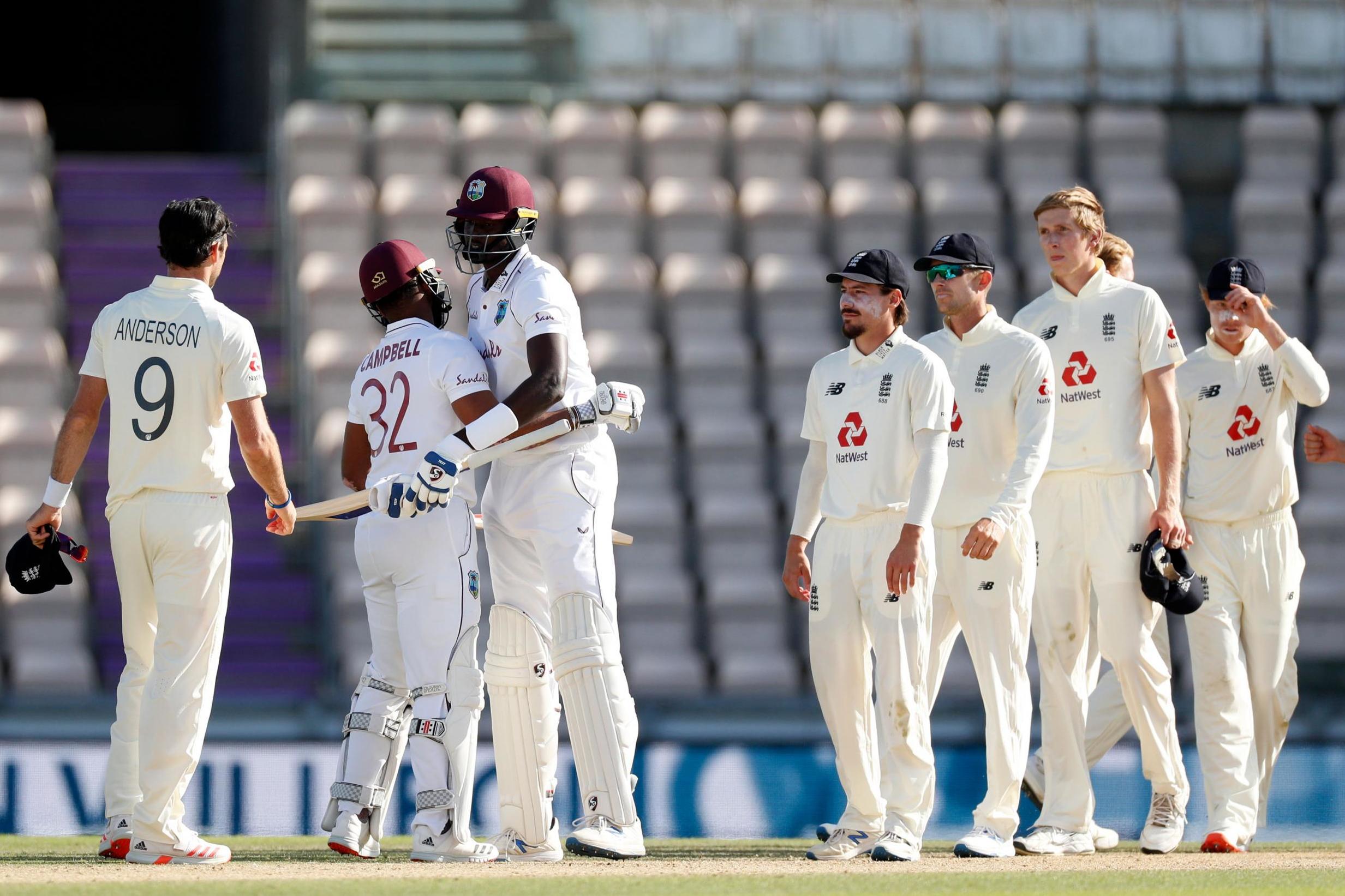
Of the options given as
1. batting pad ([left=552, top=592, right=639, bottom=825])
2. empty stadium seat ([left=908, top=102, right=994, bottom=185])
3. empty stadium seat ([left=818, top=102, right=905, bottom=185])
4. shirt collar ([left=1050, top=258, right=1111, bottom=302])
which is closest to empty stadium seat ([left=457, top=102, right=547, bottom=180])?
empty stadium seat ([left=818, top=102, right=905, bottom=185])

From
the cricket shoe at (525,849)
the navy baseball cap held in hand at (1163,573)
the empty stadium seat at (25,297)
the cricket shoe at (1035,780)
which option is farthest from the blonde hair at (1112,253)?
the empty stadium seat at (25,297)

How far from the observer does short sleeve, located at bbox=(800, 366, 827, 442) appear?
5.79 m

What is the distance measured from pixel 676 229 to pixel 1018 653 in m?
6.02

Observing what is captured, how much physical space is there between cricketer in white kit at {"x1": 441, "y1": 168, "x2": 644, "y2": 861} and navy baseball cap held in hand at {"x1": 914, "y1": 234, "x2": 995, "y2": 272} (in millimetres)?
1123

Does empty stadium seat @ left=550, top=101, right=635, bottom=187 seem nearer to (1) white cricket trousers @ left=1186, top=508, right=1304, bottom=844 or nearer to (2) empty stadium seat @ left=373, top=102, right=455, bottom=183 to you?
(2) empty stadium seat @ left=373, top=102, right=455, bottom=183

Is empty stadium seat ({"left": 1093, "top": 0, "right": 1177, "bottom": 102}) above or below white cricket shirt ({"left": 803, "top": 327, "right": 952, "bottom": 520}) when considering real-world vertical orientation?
above

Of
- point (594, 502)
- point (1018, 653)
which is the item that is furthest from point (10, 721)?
point (1018, 653)

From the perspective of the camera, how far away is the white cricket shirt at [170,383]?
525cm

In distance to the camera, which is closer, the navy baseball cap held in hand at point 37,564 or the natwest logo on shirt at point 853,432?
the navy baseball cap held in hand at point 37,564

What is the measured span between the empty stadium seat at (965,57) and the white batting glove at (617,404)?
7.24 meters

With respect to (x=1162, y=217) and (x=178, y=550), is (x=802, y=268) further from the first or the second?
(x=178, y=550)

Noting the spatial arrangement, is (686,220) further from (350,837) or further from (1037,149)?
(350,837)

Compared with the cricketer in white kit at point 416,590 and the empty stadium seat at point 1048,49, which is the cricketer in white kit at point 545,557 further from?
the empty stadium seat at point 1048,49

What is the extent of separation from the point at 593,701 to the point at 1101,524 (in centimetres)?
179
